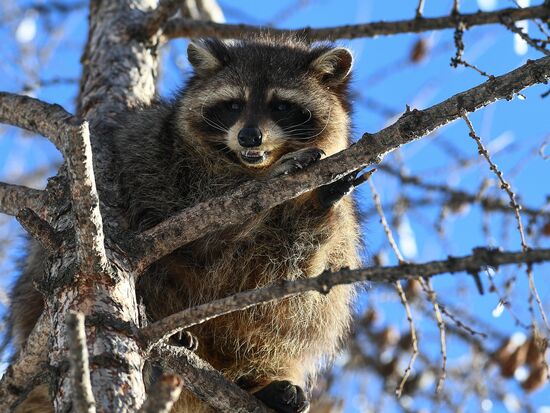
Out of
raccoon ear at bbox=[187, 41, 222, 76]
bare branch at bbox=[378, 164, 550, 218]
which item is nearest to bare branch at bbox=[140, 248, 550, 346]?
raccoon ear at bbox=[187, 41, 222, 76]

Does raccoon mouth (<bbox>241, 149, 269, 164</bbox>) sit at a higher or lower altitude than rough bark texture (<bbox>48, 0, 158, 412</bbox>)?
higher

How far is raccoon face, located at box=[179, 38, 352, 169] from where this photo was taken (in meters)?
3.69

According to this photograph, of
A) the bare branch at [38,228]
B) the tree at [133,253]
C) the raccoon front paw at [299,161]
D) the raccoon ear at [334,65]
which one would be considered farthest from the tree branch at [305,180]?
the raccoon ear at [334,65]

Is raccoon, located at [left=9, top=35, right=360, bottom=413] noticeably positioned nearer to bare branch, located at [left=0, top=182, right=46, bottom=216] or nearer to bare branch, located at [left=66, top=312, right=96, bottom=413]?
bare branch, located at [left=0, top=182, right=46, bottom=216]

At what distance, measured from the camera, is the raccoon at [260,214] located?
3.48m

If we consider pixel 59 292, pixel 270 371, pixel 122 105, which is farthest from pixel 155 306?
pixel 122 105

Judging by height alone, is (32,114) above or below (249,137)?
below

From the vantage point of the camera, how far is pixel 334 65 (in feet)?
13.4

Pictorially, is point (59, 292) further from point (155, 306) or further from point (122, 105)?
point (122, 105)

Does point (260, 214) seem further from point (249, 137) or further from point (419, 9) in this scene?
point (419, 9)

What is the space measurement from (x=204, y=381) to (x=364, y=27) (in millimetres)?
2002

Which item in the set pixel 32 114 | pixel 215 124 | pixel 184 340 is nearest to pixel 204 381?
pixel 184 340

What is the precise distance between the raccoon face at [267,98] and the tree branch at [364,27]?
15 cm

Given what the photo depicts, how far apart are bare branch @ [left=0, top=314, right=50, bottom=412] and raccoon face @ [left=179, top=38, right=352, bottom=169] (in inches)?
49.7
